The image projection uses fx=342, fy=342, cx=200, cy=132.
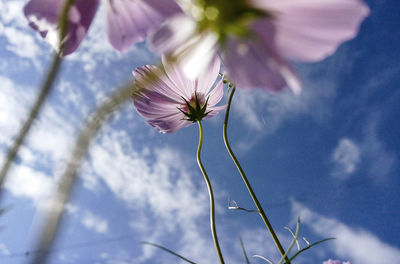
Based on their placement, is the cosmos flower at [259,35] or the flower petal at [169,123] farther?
the flower petal at [169,123]

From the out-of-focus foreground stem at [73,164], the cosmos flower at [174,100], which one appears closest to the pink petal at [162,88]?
the cosmos flower at [174,100]

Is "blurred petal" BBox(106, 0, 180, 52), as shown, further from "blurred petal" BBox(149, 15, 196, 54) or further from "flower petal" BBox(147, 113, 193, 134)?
"flower petal" BBox(147, 113, 193, 134)

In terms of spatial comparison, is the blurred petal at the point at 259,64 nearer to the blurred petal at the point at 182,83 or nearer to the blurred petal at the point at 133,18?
the blurred petal at the point at 133,18

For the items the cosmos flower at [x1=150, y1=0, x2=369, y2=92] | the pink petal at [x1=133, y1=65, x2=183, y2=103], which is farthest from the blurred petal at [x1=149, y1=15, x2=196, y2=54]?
the pink petal at [x1=133, y1=65, x2=183, y2=103]

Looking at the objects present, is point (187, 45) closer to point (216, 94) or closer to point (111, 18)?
point (111, 18)

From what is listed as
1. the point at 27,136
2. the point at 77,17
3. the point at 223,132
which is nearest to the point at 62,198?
the point at 27,136

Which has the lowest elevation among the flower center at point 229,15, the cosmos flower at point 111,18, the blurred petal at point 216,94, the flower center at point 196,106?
the cosmos flower at point 111,18

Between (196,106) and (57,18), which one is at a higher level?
(196,106)

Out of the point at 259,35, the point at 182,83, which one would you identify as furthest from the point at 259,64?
the point at 182,83
